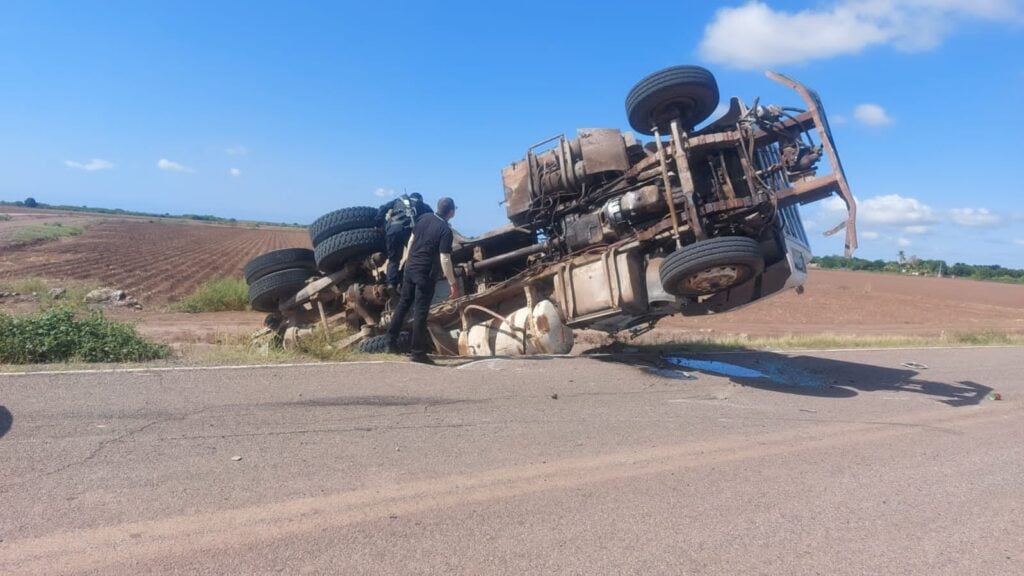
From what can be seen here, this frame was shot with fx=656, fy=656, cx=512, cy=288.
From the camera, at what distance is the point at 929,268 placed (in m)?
56.8

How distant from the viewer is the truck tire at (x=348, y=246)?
7590mm

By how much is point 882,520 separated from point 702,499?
0.81 meters

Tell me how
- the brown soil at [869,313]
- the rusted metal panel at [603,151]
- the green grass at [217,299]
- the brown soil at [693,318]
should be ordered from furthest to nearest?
1. the brown soil at [869,313]
2. the green grass at [217,299]
3. the brown soil at [693,318]
4. the rusted metal panel at [603,151]

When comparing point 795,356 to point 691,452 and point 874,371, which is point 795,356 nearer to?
point 874,371

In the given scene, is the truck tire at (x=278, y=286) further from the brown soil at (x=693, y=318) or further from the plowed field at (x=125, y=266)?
the plowed field at (x=125, y=266)

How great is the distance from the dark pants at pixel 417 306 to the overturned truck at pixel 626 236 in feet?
2.63

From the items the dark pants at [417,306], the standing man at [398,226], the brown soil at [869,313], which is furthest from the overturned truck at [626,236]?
the brown soil at [869,313]

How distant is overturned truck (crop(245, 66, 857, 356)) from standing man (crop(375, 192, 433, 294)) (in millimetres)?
499

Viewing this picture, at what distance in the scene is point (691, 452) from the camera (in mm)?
3928

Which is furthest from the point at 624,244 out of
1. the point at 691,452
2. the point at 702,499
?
the point at 702,499

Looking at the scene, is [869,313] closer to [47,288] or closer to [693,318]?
[693,318]

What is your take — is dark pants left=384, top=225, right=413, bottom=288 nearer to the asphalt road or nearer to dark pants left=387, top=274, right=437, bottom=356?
dark pants left=387, top=274, right=437, bottom=356

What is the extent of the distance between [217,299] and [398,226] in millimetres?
11961

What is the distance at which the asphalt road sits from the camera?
247 centimetres
